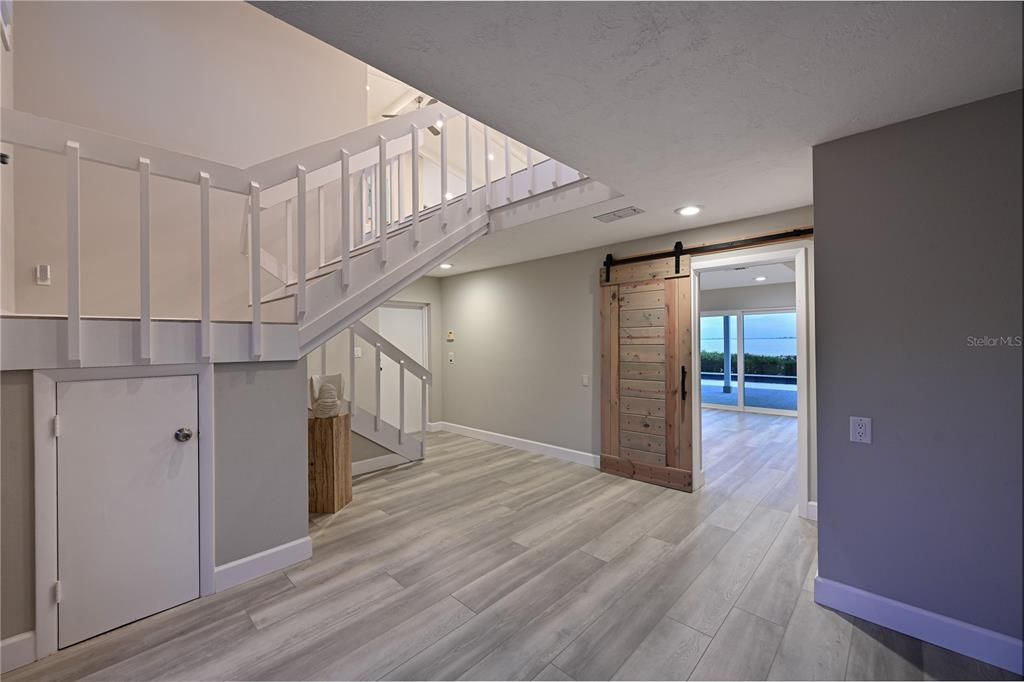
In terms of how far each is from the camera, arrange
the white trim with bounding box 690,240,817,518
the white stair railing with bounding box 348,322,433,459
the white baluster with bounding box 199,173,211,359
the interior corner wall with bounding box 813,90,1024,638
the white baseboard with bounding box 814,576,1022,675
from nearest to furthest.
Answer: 1. the interior corner wall with bounding box 813,90,1024,638
2. the white baseboard with bounding box 814,576,1022,675
3. the white baluster with bounding box 199,173,211,359
4. the white trim with bounding box 690,240,817,518
5. the white stair railing with bounding box 348,322,433,459

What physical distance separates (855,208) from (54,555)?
376 cm

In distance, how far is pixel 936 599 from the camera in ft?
5.43

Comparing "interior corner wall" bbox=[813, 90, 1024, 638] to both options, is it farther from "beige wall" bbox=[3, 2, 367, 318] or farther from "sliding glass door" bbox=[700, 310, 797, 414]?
"sliding glass door" bbox=[700, 310, 797, 414]

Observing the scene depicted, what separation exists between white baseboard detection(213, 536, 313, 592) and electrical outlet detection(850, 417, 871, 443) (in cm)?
301

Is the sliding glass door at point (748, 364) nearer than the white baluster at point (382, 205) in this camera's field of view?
No

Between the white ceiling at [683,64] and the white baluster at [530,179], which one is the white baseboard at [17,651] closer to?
the white ceiling at [683,64]

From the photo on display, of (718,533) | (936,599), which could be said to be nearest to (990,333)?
(936,599)

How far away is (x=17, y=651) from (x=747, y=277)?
350 inches

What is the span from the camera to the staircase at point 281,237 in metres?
1.74

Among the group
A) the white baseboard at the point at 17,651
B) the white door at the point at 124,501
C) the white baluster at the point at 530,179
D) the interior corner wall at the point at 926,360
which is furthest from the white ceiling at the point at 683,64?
the white baseboard at the point at 17,651

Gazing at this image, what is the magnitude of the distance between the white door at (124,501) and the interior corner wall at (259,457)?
123 mm

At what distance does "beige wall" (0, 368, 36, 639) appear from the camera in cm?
167

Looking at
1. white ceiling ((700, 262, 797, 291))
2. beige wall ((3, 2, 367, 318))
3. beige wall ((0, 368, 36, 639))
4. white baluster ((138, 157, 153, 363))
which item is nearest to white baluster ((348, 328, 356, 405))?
beige wall ((3, 2, 367, 318))

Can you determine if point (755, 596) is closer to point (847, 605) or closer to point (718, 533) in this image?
point (847, 605)
